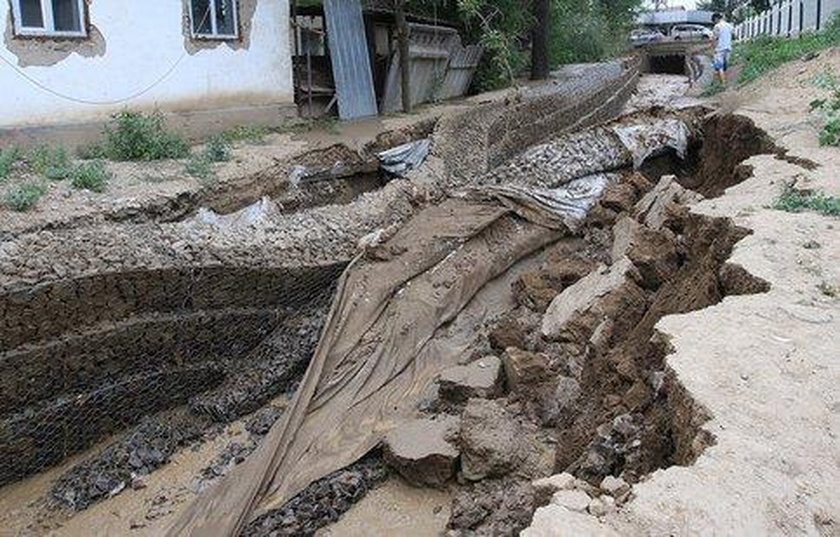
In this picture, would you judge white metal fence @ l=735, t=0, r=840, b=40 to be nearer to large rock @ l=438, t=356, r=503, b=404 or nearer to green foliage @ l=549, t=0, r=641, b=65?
green foliage @ l=549, t=0, r=641, b=65

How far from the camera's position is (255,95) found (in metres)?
11.4

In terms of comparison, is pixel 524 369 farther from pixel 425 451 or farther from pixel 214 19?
pixel 214 19

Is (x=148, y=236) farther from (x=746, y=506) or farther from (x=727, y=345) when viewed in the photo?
(x=746, y=506)

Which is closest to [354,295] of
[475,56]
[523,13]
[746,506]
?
[746,506]

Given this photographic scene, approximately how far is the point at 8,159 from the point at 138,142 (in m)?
1.43

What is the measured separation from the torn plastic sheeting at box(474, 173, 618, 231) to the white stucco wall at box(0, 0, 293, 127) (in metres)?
4.53

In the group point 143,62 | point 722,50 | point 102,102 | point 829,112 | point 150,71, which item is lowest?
point 829,112

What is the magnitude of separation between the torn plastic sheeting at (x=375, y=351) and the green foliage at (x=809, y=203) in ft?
8.91

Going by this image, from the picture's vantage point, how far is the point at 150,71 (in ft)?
32.0

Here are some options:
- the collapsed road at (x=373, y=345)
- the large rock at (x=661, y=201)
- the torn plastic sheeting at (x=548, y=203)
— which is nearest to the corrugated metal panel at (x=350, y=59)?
the collapsed road at (x=373, y=345)

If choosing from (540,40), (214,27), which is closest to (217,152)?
(214,27)

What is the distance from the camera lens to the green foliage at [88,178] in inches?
282

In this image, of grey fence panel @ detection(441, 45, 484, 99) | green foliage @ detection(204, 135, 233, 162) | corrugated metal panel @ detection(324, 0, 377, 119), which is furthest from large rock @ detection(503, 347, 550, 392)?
grey fence panel @ detection(441, 45, 484, 99)

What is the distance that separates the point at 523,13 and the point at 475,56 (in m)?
2.17
